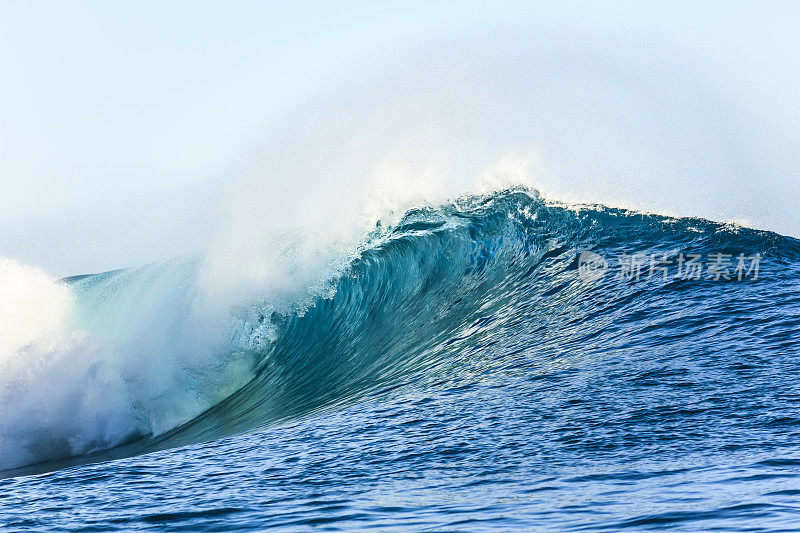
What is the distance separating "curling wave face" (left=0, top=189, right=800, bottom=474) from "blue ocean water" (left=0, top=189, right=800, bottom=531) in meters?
0.04

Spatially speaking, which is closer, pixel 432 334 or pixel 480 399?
pixel 480 399

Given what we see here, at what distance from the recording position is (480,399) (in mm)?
6281

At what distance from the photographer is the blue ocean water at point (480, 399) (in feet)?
12.8

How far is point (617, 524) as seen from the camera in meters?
3.29

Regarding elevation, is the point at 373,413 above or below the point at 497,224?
below

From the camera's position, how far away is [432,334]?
953 centimetres

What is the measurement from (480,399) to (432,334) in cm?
327

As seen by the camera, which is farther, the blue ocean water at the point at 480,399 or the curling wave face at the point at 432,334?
the curling wave face at the point at 432,334

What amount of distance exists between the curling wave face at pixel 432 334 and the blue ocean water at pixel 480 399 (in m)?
0.04

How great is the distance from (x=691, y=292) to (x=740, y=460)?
15.6ft

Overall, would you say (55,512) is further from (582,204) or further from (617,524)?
(582,204)

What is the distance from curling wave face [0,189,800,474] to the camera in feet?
22.1

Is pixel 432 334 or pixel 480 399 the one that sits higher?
pixel 432 334

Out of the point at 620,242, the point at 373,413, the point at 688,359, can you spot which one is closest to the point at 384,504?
the point at 373,413
